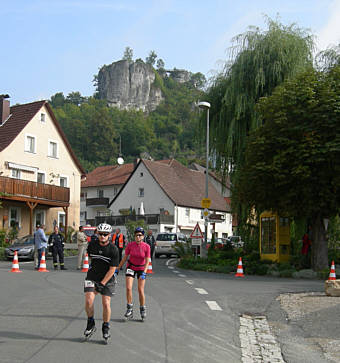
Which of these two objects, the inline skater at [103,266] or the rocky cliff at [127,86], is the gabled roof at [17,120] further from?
the rocky cliff at [127,86]

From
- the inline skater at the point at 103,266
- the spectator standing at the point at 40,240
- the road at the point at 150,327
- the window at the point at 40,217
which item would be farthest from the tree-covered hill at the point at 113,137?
the inline skater at the point at 103,266

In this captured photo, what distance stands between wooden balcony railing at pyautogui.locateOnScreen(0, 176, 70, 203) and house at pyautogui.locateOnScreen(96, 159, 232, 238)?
13.9m

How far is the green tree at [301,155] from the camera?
67.5ft

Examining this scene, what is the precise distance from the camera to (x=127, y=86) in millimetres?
184750

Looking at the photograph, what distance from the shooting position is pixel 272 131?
2184 cm

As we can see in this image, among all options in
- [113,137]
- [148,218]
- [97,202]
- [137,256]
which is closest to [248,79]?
[137,256]

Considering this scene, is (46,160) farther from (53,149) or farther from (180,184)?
(180,184)

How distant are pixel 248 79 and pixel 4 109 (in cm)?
2516

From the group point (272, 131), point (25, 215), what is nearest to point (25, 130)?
point (25, 215)

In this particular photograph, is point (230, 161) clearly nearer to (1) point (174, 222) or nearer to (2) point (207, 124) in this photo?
(2) point (207, 124)

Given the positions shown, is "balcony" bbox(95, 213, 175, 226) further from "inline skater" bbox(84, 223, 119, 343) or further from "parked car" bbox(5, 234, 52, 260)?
"inline skater" bbox(84, 223, 119, 343)

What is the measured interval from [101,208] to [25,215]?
33.3 m

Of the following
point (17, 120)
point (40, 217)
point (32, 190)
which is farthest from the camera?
point (40, 217)

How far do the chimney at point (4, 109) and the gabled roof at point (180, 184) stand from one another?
63.9 ft
